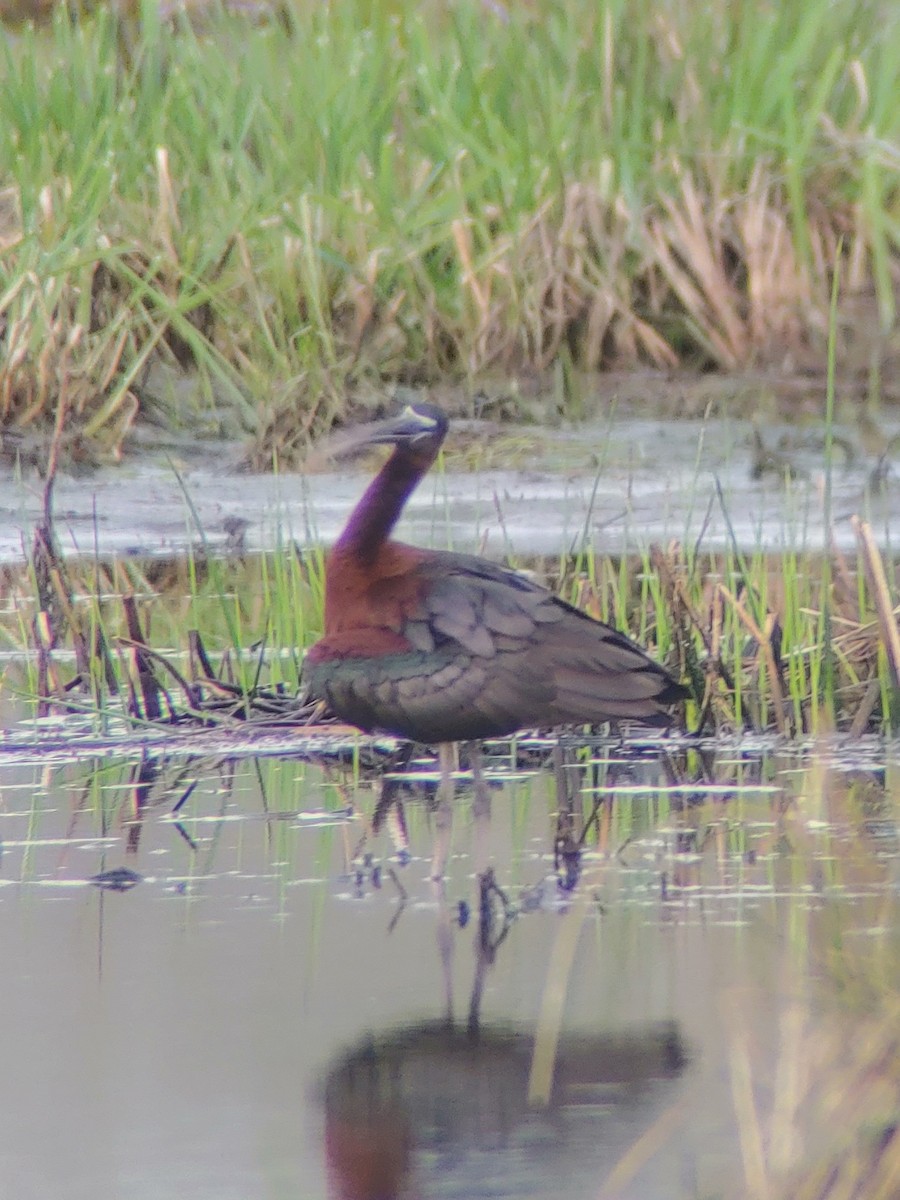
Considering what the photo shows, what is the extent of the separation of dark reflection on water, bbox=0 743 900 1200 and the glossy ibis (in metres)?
0.20

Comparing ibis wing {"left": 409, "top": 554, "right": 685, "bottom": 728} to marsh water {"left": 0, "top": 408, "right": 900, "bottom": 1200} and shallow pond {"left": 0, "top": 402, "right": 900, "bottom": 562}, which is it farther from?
shallow pond {"left": 0, "top": 402, "right": 900, "bottom": 562}

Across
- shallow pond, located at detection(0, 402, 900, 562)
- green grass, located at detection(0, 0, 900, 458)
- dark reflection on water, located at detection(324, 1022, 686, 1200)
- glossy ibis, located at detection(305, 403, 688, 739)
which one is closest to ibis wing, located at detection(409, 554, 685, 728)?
glossy ibis, located at detection(305, 403, 688, 739)

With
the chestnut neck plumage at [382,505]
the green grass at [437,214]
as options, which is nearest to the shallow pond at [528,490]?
the green grass at [437,214]

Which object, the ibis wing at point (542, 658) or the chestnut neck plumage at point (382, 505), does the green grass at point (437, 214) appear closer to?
the chestnut neck plumage at point (382, 505)

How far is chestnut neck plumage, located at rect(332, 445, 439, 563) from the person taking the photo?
4562 mm

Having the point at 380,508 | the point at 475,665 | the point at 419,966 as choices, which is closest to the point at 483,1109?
the point at 419,966

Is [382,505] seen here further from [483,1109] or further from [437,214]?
[437,214]

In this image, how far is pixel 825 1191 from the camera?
2.41 metres

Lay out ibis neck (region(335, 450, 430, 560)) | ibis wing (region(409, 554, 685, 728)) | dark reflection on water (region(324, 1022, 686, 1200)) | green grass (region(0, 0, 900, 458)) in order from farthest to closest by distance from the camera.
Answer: green grass (region(0, 0, 900, 458)) < ibis neck (region(335, 450, 430, 560)) < ibis wing (region(409, 554, 685, 728)) < dark reflection on water (region(324, 1022, 686, 1200))

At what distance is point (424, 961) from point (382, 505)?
A: 1.34 meters

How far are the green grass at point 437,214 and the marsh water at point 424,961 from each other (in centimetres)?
327

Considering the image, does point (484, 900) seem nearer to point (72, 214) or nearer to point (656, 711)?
point (656, 711)

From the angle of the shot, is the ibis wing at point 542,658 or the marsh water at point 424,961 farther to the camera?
the ibis wing at point 542,658

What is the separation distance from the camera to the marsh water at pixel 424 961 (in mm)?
2697
